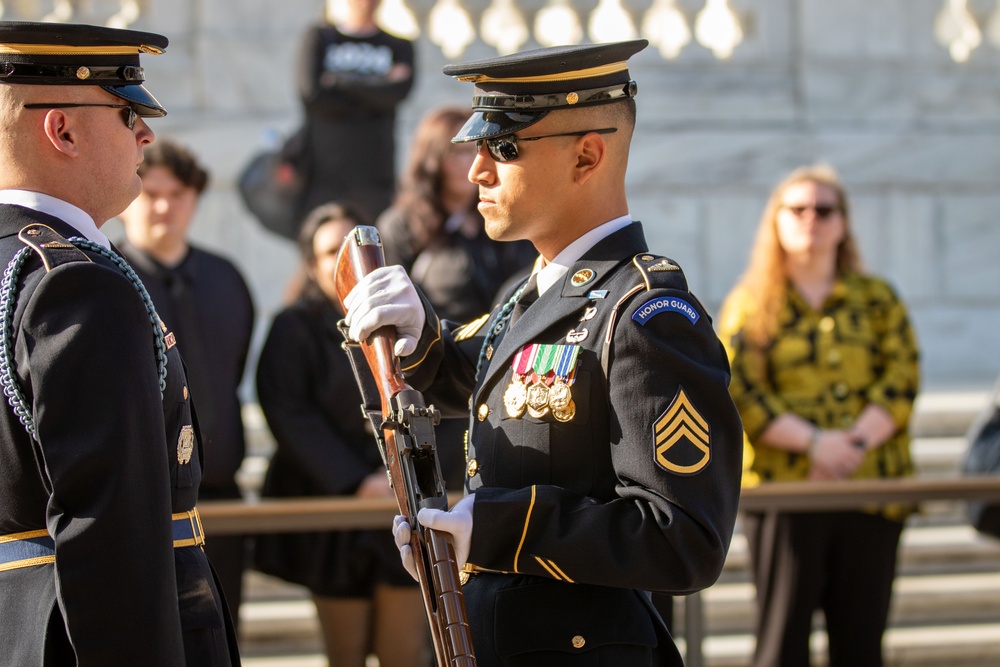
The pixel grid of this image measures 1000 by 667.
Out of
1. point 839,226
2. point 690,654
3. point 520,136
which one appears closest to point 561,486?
point 520,136

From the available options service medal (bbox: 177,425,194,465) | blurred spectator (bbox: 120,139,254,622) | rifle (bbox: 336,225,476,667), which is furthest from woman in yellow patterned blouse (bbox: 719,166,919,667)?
service medal (bbox: 177,425,194,465)

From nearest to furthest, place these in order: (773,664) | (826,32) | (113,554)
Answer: (113,554), (773,664), (826,32)

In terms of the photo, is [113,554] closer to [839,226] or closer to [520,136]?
[520,136]

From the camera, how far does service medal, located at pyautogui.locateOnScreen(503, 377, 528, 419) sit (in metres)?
2.59

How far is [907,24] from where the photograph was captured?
9.18m

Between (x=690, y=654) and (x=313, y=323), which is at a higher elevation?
(x=313, y=323)

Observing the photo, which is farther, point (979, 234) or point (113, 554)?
point (979, 234)

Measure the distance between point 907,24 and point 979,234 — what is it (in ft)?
4.67

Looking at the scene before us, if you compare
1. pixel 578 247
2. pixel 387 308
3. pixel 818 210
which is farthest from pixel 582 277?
pixel 818 210

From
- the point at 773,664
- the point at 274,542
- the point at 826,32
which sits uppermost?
the point at 826,32

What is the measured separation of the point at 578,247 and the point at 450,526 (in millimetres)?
617

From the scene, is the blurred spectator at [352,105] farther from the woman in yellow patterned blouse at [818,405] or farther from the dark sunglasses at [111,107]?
the dark sunglasses at [111,107]

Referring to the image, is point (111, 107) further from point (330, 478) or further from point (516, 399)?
point (330, 478)

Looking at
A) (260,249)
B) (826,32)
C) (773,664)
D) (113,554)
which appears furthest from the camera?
(826,32)
